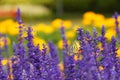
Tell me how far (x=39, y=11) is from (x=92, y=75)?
1772cm

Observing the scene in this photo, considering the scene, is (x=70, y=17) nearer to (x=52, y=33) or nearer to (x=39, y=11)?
(x=39, y=11)

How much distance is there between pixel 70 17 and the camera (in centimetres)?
2173

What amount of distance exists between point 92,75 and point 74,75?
0.28m

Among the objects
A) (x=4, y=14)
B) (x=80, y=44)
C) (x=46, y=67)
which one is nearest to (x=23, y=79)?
(x=46, y=67)

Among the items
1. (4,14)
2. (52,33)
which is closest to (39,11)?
(4,14)

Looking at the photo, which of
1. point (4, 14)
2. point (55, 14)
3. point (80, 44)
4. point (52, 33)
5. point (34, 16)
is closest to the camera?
point (80, 44)

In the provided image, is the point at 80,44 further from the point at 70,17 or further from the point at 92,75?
the point at 70,17

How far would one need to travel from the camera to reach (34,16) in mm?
20844

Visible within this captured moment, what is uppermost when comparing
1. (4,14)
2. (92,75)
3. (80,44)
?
(4,14)

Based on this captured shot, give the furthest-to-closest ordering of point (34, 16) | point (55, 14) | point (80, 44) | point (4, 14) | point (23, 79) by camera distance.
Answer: point (55, 14), point (34, 16), point (4, 14), point (80, 44), point (23, 79)

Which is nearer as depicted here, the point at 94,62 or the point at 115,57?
the point at 115,57

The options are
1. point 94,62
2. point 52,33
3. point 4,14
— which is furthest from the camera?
point 4,14

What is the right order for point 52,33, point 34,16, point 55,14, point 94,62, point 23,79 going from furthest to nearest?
point 55,14 < point 34,16 < point 52,33 < point 94,62 < point 23,79

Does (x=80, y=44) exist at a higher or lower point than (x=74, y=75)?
higher
